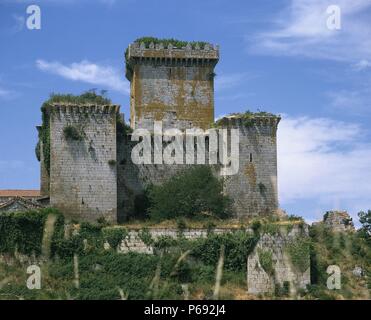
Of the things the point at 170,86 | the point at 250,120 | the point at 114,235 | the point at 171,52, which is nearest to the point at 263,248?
the point at 114,235

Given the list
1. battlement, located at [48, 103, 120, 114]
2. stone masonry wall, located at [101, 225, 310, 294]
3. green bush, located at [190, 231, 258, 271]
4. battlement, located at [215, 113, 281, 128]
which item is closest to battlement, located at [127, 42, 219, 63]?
battlement, located at [215, 113, 281, 128]

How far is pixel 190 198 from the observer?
4050cm

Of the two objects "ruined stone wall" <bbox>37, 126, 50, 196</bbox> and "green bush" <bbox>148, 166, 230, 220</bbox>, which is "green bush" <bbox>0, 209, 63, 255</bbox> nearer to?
"green bush" <bbox>148, 166, 230, 220</bbox>

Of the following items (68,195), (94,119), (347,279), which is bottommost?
(347,279)

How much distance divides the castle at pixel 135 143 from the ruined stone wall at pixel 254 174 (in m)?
0.05

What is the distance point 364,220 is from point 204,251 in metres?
10.5

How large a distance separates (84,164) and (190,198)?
5042 millimetres

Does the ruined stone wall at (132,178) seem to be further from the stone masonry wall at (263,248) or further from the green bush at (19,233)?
the green bush at (19,233)

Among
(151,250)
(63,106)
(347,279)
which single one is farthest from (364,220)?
(63,106)

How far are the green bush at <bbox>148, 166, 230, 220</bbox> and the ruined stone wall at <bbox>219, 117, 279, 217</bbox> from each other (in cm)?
84

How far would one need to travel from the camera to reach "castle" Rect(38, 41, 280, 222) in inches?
1558

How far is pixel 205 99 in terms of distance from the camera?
151 feet
